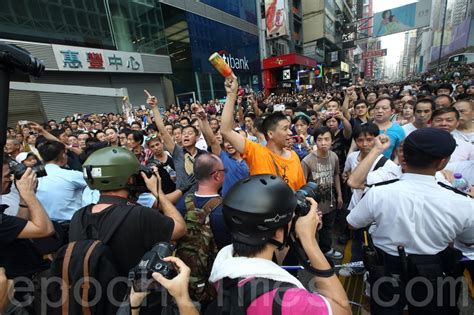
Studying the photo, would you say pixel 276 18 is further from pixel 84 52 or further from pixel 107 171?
pixel 107 171

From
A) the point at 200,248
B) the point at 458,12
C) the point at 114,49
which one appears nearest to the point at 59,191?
the point at 200,248

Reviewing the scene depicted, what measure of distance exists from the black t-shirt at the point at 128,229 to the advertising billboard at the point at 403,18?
43168 millimetres

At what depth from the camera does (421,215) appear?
1723 millimetres

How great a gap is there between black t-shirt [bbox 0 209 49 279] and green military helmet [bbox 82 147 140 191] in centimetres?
67

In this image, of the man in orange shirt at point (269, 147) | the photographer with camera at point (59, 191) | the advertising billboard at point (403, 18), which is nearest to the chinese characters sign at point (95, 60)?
the photographer with camera at point (59, 191)

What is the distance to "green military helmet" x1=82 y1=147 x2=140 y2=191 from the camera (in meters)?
1.62

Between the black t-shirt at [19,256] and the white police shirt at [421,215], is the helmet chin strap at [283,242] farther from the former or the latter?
the black t-shirt at [19,256]

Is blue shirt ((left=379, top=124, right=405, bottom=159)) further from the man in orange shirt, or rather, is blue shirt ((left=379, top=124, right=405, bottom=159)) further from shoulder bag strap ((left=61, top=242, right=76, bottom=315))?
shoulder bag strap ((left=61, top=242, right=76, bottom=315))

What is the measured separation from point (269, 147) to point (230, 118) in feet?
2.18

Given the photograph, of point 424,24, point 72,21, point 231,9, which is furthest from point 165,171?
point 424,24

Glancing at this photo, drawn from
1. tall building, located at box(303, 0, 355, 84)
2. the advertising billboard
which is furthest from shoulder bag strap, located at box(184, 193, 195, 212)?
the advertising billboard

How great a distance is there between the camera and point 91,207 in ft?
5.28

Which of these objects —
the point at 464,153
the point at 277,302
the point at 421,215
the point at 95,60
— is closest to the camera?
the point at 277,302

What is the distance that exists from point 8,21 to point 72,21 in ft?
10.5
